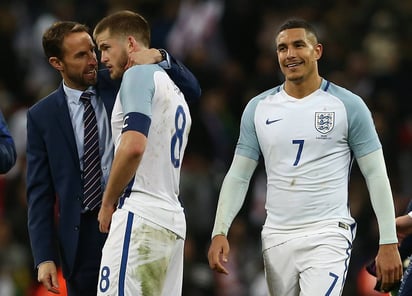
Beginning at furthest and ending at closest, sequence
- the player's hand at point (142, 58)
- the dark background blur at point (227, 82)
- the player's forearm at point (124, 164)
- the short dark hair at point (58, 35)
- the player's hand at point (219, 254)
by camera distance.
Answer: the dark background blur at point (227, 82)
the short dark hair at point (58, 35)
the player's hand at point (219, 254)
the player's hand at point (142, 58)
the player's forearm at point (124, 164)

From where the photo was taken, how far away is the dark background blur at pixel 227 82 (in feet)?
39.7

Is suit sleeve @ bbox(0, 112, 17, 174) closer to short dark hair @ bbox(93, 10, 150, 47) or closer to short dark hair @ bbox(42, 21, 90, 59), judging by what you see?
short dark hair @ bbox(42, 21, 90, 59)

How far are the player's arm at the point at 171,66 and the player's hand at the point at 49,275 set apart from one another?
1.25 metres

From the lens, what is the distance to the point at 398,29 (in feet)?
47.5

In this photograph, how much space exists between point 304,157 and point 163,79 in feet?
3.17

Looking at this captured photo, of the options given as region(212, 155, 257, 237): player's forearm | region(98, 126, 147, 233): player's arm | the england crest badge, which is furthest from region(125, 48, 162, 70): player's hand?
the england crest badge

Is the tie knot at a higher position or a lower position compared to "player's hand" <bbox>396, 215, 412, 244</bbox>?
higher

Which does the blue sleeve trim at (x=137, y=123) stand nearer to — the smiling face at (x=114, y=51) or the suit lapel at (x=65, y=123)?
the smiling face at (x=114, y=51)

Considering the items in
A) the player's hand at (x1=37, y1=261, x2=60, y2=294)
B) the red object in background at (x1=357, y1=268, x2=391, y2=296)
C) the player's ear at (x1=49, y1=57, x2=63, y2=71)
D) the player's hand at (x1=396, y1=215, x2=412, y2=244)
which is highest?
the player's ear at (x1=49, y1=57, x2=63, y2=71)

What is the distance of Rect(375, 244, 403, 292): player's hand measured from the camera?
22.1ft

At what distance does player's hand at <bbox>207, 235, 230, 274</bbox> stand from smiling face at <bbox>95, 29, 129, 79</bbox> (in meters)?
1.12

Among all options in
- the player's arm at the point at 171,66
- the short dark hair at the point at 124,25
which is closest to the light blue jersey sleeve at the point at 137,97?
the player's arm at the point at 171,66

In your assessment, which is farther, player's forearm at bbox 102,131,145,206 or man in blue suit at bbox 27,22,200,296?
man in blue suit at bbox 27,22,200,296

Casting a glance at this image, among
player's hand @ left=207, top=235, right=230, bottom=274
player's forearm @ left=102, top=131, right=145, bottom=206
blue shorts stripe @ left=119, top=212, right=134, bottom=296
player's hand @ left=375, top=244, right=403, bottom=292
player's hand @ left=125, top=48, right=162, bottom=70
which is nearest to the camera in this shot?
player's forearm @ left=102, top=131, right=145, bottom=206
